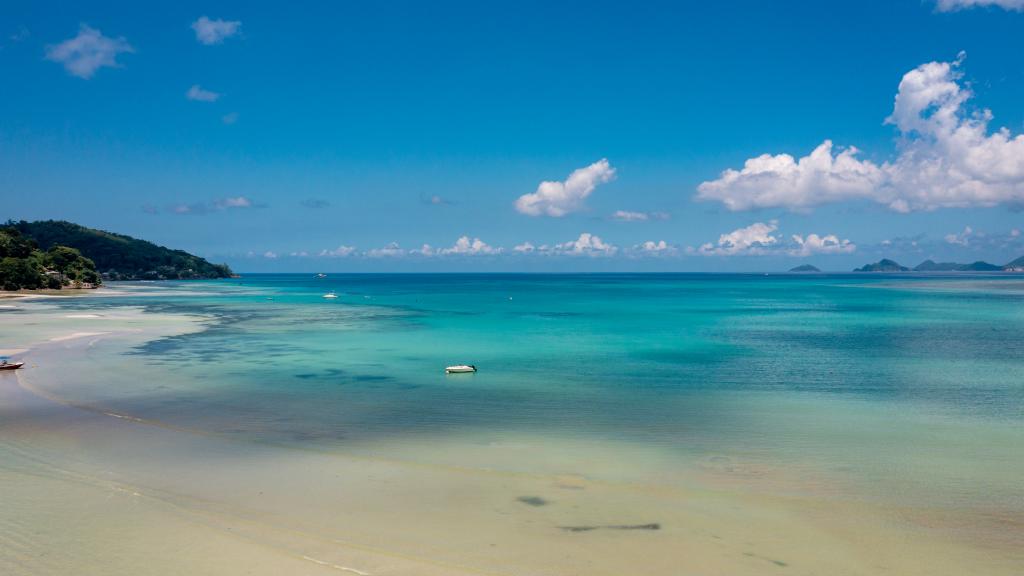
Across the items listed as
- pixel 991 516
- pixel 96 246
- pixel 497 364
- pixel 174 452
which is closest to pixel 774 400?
pixel 991 516

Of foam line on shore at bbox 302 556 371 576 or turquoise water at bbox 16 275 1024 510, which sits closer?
foam line on shore at bbox 302 556 371 576

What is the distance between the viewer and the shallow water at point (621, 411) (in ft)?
39.6

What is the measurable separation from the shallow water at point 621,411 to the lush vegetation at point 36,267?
190 feet

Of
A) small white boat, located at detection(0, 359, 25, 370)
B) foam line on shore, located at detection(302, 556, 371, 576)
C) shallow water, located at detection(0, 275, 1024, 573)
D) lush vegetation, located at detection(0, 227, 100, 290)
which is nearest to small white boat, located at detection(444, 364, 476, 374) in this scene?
shallow water, located at detection(0, 275, 1024, 573)

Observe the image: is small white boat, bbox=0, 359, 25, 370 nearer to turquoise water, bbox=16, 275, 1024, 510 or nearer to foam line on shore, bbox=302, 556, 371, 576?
turquoise water, bbox=16, 275, 1024, 510

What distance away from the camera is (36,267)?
92.6m

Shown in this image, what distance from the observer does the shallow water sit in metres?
12.1

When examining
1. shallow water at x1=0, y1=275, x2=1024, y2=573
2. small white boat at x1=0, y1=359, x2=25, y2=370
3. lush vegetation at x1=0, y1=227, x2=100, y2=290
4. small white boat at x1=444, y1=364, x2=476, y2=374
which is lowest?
shallow water at x1=0, y1=275, x2=1024, y2=573

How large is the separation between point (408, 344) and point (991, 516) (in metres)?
31.3

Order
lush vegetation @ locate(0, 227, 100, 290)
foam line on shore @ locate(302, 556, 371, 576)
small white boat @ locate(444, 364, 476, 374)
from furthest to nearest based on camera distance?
lush vegetation @ locate(0, 227, 100, 290)
small white boat @ locate(444, 364, 476, 374)
foam line on shore @ locate(302, 556, 371, 576)

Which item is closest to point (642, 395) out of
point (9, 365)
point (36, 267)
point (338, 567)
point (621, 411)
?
point (621, 411)

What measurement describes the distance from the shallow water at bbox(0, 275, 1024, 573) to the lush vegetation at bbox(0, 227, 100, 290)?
5792cm

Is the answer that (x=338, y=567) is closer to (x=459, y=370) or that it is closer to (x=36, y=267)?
(x=459, y=370)

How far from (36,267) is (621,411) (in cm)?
10327
